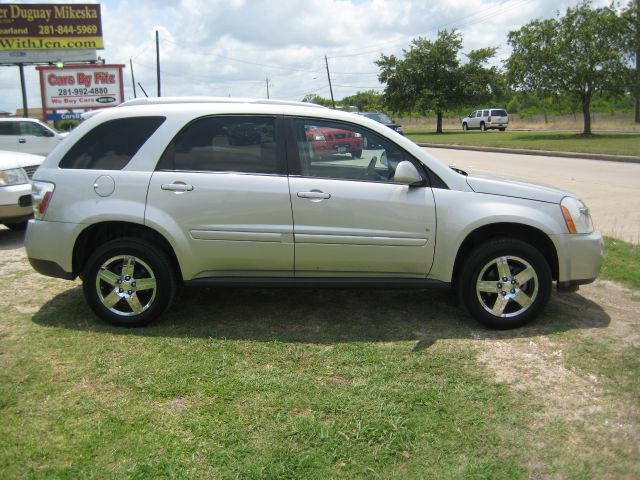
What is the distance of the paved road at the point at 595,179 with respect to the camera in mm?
8531

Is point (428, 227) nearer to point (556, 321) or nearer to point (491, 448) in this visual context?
point (556, 321)

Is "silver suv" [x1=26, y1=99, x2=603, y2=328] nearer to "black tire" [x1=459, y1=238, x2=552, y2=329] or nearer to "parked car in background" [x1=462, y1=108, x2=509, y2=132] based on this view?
"black tire" [x1=459, y1=238, x2=552, y2=329]

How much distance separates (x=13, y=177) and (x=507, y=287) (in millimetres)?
6609

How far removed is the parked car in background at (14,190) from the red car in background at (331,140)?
16.5 feet

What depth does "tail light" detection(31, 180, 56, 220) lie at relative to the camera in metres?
4.66

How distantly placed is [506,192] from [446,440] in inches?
86.2

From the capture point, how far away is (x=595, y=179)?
13164 millimetres

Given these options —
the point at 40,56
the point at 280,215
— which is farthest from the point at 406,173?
the point at 40,56

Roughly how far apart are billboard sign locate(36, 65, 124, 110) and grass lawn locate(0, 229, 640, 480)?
29011 mm

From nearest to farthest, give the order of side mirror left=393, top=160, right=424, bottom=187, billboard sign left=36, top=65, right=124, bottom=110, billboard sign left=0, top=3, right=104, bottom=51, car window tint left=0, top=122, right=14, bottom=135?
side mirror left=393, top=160, right=424, bottom=187
car window tint left=0, top=122, right=14, bottom=135
billboard sign left=36, top=65, right=124, bottom=110
billboard sign left=0, top=3, right=104, bottom=51

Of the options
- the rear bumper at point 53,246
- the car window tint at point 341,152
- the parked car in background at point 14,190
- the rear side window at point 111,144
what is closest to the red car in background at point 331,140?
the car window tint at point 341,152

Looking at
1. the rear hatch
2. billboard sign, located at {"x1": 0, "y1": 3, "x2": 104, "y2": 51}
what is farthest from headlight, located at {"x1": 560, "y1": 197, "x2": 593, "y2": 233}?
the rear hatch

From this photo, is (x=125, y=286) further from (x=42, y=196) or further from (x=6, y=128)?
(x=6, y=128)

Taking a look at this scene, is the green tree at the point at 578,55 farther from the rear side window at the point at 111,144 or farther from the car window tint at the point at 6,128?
the rear side window at the point at 111,144
